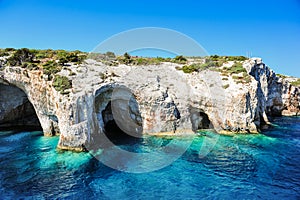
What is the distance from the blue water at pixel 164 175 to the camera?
14102 mm

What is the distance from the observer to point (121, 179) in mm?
16172

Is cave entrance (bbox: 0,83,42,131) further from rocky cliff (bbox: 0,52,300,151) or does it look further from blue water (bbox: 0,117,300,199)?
blue water (bbox: 0,117,300,199)

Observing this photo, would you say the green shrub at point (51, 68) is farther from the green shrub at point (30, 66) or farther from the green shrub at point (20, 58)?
the green shrub at point (20, 58)

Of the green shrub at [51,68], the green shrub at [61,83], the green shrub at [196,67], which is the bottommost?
the green shrub at [61,83]

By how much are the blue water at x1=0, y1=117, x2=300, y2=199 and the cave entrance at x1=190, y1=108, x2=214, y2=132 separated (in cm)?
639

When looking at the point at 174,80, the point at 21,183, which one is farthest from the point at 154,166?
the point at 174,80

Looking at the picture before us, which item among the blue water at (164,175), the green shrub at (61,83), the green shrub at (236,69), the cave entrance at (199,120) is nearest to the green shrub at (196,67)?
the green shrub at (236,69)

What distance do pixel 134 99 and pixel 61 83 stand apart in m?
9.76

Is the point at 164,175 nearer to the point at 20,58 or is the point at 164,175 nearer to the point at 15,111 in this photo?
the point at 20,58

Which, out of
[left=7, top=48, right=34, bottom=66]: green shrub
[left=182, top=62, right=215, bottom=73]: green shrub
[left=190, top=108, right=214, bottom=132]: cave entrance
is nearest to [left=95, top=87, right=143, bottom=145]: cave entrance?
[left=190, top=108, right=214, bottom=132]: cave entrance

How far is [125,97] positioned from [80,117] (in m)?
8.45

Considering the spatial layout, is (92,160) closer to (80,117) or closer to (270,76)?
(80,117)

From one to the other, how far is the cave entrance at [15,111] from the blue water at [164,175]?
9184 millimetres

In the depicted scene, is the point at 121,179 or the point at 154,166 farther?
the point at 154,166
